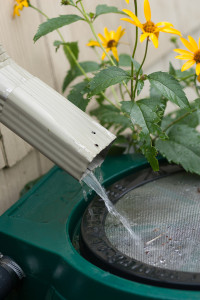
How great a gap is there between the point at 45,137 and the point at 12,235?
0.27 metres

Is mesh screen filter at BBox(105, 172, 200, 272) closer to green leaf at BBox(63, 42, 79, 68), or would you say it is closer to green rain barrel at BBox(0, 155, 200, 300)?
green rain barrel at BBox(0, 155, 200, 300)

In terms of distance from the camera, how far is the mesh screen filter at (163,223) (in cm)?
92

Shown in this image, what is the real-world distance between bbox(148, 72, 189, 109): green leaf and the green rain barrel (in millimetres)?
244

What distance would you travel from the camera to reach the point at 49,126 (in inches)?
34.3

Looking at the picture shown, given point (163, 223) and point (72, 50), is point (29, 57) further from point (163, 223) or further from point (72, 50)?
point (163, 223)

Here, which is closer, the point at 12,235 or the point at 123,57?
the point at 12,235

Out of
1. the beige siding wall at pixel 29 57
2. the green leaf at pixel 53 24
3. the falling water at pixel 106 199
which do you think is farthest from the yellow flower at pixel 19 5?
the falling water at pixel 106 199

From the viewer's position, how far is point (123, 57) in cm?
138

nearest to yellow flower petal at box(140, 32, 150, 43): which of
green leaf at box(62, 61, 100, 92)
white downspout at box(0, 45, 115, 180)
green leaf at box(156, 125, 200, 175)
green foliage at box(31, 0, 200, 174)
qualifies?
green foliage at box(31, 0, 200, 174)

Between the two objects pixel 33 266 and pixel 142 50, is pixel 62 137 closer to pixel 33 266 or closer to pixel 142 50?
pixel 33 266

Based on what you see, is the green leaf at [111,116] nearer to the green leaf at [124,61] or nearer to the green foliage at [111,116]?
the green foliage at [111,116]

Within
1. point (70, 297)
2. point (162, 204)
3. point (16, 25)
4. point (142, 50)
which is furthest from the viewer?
point (142, 50)

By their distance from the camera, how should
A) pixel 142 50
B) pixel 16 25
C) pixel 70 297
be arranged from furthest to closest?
pixel 142 50 → pixel 16 25 → pixel 70 297

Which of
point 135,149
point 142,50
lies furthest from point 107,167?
point 142,50
